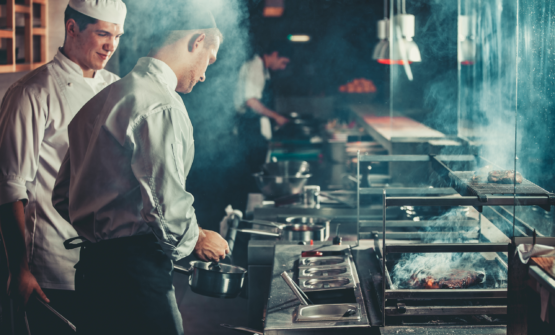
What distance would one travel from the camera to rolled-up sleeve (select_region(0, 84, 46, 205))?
1.87 meters

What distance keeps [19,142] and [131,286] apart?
2.55 ft

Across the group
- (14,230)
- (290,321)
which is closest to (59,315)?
(14,230)

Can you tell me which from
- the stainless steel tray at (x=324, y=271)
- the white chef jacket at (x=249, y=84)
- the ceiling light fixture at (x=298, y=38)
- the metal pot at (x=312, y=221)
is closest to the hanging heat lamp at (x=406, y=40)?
the metal pot at (x=312, y=221)

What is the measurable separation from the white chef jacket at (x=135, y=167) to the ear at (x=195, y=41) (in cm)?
16

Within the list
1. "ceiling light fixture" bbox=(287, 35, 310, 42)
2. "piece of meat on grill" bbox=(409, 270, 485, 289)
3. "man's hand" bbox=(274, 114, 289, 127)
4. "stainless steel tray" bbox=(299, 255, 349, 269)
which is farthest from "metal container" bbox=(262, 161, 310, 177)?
"ceiling light fixture" bbox=(287, 35, 310, 42)

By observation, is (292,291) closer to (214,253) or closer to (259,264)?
(214,253)

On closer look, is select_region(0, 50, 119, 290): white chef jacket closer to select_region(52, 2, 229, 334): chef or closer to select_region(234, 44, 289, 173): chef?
select_region(52, 2, 229, 334): chef

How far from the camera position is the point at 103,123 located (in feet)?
4.95

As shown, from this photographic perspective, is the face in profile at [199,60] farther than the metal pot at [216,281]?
No

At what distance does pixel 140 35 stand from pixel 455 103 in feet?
8.53

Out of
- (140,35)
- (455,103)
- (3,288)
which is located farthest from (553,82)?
(140,35)

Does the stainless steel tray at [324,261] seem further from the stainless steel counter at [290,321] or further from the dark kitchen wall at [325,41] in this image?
the dark kitchen wall at [325,41]

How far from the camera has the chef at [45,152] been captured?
1897mm

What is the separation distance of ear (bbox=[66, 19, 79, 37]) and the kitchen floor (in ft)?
5.83
